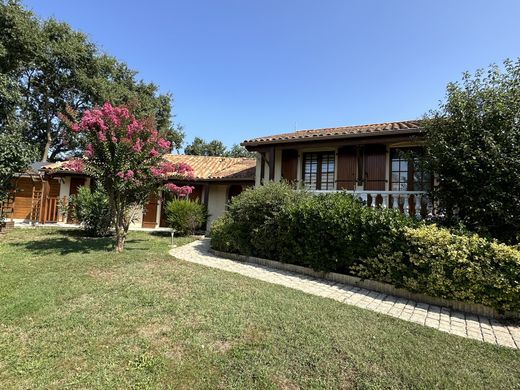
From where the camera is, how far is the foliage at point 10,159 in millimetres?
10086

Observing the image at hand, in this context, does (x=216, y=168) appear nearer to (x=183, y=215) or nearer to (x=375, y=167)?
(x=183, y=215)

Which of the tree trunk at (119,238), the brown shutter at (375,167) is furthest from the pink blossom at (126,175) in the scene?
the brown shutter at (375,167)

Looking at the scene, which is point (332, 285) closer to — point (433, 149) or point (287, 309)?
point (287, 309)

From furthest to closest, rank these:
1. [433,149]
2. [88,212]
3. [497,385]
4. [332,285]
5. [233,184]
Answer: [233,184] → [88,212] → [433,149] → [332,285] → [497,385]

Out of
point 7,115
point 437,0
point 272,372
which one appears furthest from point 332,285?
point 7,115

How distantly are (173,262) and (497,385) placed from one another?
20.7 feet

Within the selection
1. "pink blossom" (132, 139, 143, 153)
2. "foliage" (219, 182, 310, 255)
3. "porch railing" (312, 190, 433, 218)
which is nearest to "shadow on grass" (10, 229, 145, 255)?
"pink blossom" (132, 139, 143, 153)

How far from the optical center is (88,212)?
35.3ft

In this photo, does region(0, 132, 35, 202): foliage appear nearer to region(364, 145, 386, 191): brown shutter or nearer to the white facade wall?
the white facade wall

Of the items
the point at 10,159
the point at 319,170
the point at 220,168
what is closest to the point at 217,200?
the point at 220,168

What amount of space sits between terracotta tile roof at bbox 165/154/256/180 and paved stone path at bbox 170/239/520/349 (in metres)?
7.30

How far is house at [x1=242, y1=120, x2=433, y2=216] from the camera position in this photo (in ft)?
28.4

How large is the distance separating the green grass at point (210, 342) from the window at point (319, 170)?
21.8ft

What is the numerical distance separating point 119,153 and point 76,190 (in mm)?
10727
